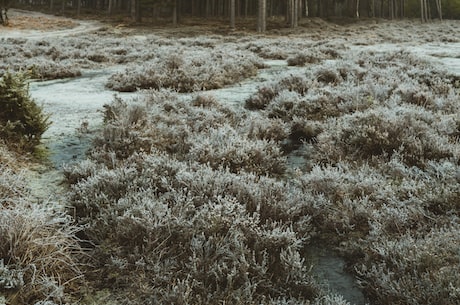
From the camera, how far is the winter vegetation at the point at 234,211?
267 cm

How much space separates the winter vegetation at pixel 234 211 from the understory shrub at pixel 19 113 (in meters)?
0.02

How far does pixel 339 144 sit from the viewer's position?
5367 mm

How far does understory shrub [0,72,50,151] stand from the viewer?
502 centimetres

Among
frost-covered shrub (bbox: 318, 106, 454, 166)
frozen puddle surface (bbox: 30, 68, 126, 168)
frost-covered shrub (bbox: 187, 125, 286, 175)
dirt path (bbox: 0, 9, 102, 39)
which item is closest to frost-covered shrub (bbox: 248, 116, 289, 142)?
frost-covered shrub (bbox: 187, 125, 286, 175)

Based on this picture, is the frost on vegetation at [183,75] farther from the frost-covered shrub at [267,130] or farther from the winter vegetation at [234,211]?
the frost-covered shrub at [267,130]

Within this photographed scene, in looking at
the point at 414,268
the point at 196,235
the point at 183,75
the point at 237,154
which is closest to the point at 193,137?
the point at 237,154

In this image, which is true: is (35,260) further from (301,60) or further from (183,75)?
(301,60)

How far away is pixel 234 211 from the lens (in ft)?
10.9

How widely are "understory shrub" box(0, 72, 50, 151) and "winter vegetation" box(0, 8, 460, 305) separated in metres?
0.02

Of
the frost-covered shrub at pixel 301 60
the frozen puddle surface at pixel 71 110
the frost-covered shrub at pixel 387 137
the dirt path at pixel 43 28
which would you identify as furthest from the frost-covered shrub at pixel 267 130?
the dirt path at pixel 43 28

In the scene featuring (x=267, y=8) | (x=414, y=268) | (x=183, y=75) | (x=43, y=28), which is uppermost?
(x=267, y=8)

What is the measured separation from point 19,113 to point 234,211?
347cm

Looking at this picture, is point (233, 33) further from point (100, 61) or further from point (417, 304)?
point (417, 304)

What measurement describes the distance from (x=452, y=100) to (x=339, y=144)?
3322 millimetres
